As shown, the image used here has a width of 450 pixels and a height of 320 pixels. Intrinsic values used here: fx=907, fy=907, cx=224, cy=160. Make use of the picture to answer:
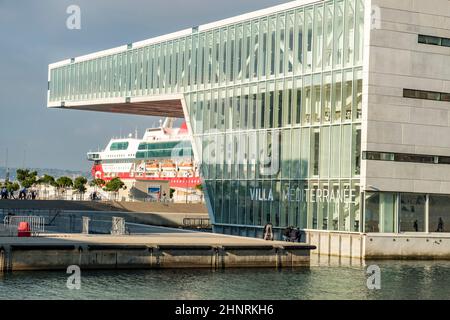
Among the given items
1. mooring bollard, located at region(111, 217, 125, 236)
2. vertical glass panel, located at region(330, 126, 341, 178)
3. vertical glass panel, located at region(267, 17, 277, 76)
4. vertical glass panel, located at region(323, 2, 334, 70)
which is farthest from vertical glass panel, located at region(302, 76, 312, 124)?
mooring bollard, located at region(111, 217, 125, 236)

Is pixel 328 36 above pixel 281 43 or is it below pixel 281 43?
below

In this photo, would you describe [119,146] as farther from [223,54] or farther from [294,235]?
[294,235]

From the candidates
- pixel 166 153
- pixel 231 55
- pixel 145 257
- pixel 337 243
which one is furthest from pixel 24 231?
pixel 166 153

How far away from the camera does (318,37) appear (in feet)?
196

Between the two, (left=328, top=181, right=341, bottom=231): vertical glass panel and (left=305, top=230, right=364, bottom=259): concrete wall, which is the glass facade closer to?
(left=328, top=181, right=341, bottom=231): vertical glass panel

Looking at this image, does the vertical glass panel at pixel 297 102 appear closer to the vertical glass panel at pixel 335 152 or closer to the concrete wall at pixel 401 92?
the vertical glass panel at pixel 335 152

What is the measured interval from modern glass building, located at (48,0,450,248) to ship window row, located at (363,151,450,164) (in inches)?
3.1

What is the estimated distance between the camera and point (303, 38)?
6100cm

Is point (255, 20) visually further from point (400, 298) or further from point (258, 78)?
point (400, 298)

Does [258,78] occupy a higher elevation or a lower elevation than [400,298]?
higher

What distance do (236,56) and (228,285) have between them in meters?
31.2

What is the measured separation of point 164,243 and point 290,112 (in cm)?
2032
